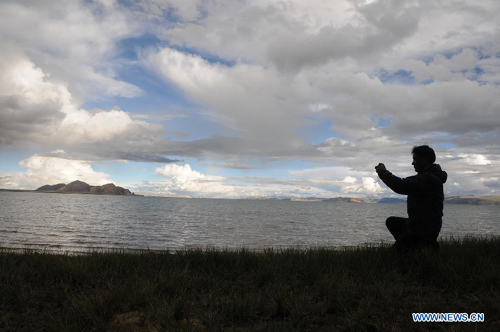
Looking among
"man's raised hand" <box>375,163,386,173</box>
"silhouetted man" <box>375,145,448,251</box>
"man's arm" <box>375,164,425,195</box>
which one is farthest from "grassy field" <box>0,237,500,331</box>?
"man's raised hand" <box>375,163,386,173</box>

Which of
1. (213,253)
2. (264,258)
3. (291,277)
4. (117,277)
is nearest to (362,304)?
(291,277)

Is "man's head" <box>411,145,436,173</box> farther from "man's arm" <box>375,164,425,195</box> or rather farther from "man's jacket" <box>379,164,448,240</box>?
"man's arm" <box>375,164,425,195</box>

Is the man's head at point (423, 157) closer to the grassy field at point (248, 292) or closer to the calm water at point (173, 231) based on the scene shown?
the grassy field at point (248, 292)

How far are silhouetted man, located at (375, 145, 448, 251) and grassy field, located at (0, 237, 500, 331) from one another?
0.36 meters

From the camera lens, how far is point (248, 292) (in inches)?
200

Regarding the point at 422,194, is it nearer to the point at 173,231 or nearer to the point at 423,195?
the point at 423,195

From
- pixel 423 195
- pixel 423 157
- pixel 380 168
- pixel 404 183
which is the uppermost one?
pixel 423 157

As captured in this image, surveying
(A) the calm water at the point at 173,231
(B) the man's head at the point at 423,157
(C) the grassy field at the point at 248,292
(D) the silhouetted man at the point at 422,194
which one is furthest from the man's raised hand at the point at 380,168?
(A) the calm water at the point at 173,231

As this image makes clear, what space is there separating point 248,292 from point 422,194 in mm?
3748

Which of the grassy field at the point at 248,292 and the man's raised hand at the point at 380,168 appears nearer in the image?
the grassy field at the point at 248,292

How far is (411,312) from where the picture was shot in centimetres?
427

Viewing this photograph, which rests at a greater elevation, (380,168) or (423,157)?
(423,157)

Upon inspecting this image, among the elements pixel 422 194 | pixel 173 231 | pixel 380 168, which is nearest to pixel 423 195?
pixel 422 194

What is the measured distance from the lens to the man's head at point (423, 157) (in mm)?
6117
